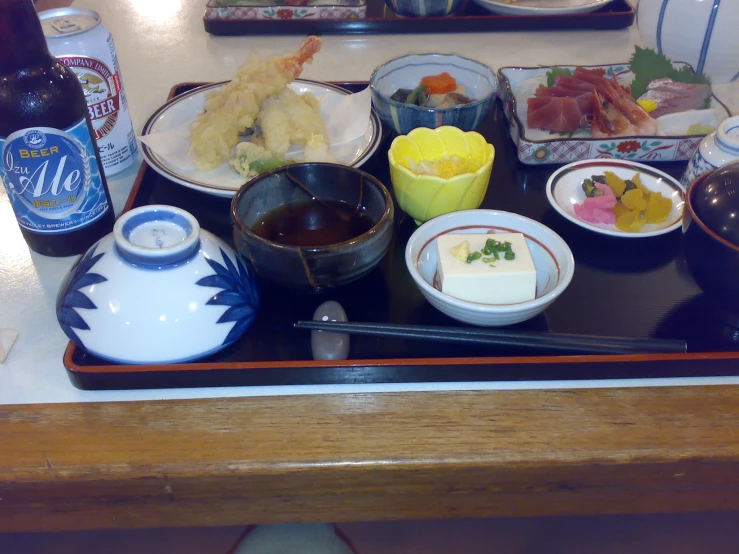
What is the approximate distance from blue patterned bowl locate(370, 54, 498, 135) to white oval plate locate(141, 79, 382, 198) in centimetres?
5

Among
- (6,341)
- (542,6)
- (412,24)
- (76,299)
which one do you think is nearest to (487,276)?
(76,299)

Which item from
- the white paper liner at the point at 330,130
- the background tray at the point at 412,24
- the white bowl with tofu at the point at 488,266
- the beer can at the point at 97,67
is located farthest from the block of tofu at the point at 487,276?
the background tray at the point at 412,24

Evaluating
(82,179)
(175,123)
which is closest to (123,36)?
(175,123)

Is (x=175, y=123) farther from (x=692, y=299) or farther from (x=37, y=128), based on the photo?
(x=692, y=299)

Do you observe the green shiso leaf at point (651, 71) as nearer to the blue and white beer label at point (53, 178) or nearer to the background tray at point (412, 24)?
the background tray at point (412, 24)

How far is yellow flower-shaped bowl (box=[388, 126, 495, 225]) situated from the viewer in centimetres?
108

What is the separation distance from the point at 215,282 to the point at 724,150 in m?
0.89

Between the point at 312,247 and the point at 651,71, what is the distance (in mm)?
1034

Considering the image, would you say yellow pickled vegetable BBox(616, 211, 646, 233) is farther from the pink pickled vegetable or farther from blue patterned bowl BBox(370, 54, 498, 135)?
blue patterned bowl BBox(370, 54, 498, 135)

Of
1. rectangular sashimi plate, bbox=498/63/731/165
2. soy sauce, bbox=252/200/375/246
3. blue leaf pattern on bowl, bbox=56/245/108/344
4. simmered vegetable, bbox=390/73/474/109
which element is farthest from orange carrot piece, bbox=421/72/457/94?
blue leaf pattern on bowl, bbox=56/245/108/344

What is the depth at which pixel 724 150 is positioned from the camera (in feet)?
3.60

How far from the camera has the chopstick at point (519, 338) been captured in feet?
2.88

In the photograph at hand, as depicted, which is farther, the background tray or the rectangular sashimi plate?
the background tray

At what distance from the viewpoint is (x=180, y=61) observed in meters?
1.81
